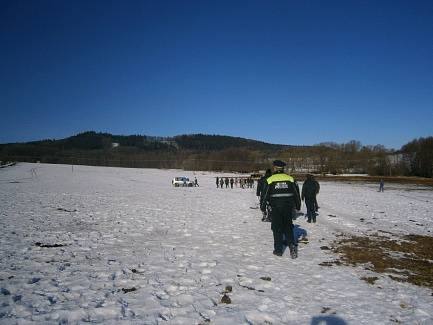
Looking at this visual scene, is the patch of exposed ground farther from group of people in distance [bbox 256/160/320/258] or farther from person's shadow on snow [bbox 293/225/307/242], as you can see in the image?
group of people in distance [bbox 256/160/320/258]

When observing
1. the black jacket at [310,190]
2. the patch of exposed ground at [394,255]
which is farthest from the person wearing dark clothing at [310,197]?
the patch of exposed ground at [394,255]

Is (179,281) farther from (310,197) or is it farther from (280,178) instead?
(310,197)

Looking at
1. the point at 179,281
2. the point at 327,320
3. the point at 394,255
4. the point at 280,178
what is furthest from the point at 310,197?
the point at 327,320

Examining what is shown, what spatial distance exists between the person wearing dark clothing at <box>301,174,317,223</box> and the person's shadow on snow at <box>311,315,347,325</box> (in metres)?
9.95

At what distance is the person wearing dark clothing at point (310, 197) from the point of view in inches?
600

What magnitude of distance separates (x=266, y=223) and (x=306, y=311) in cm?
879

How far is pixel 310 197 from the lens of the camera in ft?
50.5

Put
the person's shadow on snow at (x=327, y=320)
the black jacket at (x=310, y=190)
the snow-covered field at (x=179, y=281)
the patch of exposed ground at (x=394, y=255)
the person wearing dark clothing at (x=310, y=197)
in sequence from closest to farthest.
→ the person's shadow on snow at (x=327, y=320) → the snow-covered field at (x=179, y=281) → the patch of exposed ground at (x=394, y=255) → the person wearing dark clothing at (x=310, y=197) → the black jacket at (x=310, y=190)

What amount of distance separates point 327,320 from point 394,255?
519 cm

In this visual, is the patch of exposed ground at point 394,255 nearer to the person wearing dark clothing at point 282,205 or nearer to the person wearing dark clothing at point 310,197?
the person wearing dark clothing at point 282,205

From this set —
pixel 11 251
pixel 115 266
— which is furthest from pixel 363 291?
pixel 11 251

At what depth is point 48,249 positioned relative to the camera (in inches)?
350

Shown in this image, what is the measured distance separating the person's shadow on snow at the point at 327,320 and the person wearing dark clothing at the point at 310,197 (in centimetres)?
995

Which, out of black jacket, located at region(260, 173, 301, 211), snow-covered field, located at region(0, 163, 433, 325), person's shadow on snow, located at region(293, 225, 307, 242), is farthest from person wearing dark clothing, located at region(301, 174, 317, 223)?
black jacket, located at region(260, 173, 301, 211)
